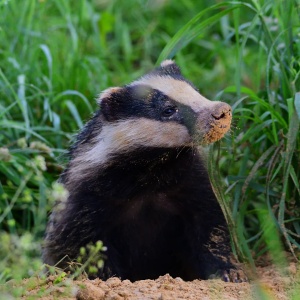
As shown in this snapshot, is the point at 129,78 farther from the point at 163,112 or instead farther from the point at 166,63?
the point at 163,112

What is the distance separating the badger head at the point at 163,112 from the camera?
4.35 meters

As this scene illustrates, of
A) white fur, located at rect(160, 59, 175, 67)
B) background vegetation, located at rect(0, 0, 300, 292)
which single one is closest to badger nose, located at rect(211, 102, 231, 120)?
background vegetation, located at rect(0, 0, 300, 292)

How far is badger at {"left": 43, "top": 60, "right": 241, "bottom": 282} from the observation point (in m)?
4.66

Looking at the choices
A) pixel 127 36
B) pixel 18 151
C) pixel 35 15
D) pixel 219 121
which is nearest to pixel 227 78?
pixel 127 36

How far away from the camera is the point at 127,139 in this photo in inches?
185

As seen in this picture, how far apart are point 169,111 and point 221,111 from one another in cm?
39

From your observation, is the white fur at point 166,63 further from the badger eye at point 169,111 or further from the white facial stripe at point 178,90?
the badger eye at point 169,111

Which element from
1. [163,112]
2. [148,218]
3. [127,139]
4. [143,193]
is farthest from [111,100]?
[148,218]

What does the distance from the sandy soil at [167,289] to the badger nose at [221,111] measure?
0.89 meters

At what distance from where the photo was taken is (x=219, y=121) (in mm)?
4301

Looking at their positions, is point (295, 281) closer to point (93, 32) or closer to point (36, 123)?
point (36, 123)

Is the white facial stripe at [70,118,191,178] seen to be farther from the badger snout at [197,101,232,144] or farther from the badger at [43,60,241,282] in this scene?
the badger snout at [197,101,232,144]

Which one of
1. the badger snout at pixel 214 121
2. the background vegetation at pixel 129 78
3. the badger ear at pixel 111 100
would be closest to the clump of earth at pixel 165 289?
the background vegetation at pixel 129 78

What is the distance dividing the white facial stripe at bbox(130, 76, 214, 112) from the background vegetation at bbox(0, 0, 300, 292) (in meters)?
0.35
